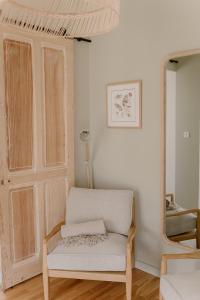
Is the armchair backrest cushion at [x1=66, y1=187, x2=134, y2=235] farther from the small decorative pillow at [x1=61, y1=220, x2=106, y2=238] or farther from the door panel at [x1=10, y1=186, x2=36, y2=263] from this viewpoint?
the door panel at [x1=10, y1=186, x2=36, y2=263]

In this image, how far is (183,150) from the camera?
2.39 metres

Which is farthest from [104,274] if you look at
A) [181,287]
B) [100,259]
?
[181,287]

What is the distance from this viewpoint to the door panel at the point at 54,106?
279 centimetres

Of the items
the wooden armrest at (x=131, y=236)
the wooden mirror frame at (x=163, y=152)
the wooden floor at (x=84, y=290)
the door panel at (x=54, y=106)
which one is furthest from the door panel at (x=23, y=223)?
the wooden mirror frame at (x=163, y=152)

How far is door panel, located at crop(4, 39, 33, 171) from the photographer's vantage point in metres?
2.48

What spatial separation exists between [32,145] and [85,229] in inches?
35.2

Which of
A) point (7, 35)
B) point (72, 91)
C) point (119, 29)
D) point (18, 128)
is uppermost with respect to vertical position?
point (119, 29)

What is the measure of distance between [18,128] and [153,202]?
1389mm

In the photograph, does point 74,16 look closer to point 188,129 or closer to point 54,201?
point 188,129

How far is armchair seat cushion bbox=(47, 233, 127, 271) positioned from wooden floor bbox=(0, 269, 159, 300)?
34 cm

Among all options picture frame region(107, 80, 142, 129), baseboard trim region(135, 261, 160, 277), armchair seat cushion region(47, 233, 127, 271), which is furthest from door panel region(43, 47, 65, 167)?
baseboard trim region(135, 261, 160, 277)

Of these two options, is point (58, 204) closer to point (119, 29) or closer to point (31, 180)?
point (31, 180)

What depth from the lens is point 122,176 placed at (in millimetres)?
2975

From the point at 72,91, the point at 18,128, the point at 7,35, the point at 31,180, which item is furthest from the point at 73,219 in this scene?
the point at 7,35
